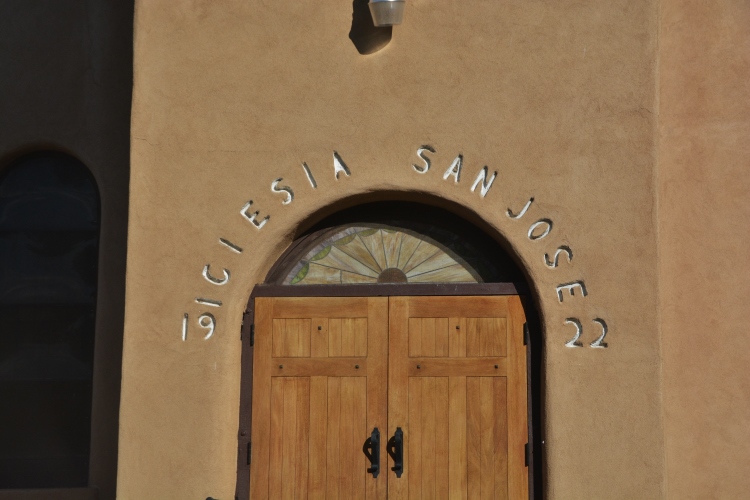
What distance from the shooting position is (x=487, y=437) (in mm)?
7195

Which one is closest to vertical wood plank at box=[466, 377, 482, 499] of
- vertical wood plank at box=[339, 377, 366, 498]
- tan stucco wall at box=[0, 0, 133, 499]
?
vertical wood plank at box=[339, 377, 366, 498]

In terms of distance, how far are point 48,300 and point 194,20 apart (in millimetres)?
2549

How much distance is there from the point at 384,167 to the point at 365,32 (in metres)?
0.99

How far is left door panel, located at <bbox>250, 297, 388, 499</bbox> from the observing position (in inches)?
286

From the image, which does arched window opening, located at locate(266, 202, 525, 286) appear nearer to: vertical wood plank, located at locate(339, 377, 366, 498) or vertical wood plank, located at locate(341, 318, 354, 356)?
vertical wood plank, located at locate(341, 318, 354, 356)

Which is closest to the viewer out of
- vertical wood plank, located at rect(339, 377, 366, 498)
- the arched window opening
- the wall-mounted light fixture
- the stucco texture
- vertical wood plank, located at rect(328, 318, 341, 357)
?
the stucco texture

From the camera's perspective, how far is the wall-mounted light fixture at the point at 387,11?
713 cm

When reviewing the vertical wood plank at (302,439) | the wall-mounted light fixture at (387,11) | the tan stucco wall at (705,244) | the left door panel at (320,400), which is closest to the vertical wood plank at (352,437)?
the left door panel at (320,400)

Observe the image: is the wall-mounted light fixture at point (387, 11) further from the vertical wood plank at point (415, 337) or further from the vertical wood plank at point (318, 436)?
the vertical wood plank at point (318, 436)

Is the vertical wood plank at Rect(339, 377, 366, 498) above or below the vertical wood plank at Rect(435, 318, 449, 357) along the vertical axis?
below

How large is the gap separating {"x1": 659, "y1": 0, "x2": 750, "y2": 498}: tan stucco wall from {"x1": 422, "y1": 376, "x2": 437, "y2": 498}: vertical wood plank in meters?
1.62

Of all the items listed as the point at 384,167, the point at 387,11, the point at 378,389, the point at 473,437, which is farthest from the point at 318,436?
the point at 387,11

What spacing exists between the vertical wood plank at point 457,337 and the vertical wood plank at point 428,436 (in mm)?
244

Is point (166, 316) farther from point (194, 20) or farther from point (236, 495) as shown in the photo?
point (194, 20)
